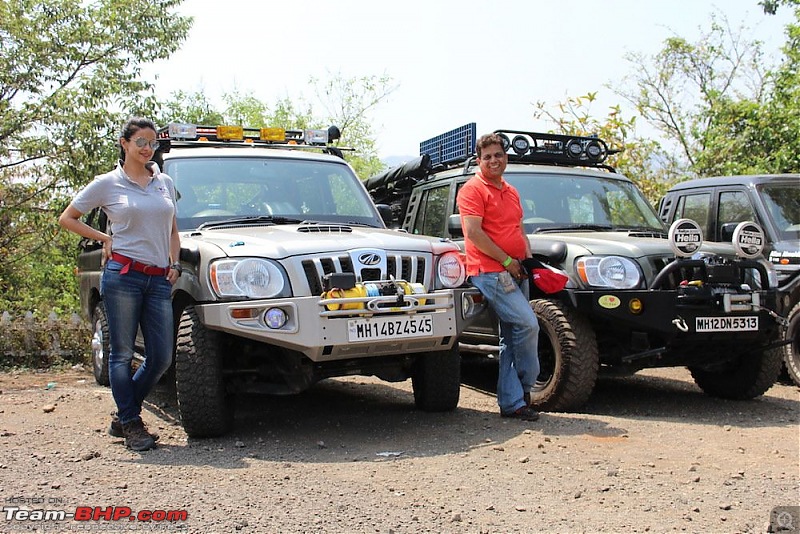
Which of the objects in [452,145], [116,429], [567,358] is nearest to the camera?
[116,429]

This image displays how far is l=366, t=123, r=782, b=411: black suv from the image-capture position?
232 inches

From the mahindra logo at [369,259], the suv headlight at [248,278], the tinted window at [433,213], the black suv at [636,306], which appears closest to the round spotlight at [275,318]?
the suv headlight at [248,278]

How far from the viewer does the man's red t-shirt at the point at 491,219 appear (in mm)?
5734

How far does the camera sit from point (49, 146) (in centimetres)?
1045

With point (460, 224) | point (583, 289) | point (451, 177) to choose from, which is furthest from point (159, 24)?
point (583, 289)

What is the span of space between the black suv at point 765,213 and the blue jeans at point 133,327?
4.65 metres

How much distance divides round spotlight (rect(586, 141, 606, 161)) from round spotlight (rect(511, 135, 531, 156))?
682 millimetres

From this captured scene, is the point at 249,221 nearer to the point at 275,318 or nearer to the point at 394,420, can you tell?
the point at 275,318

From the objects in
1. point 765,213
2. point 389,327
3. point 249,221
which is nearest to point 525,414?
point 389,327

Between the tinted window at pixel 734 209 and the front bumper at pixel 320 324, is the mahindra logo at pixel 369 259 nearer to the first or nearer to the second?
the front bumper at pixel 320 324

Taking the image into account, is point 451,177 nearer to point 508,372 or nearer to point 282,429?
point 508,372

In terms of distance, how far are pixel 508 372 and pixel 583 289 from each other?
0.79 meters

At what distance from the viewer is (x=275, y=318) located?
4.84 m

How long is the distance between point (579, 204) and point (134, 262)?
3982 mm
